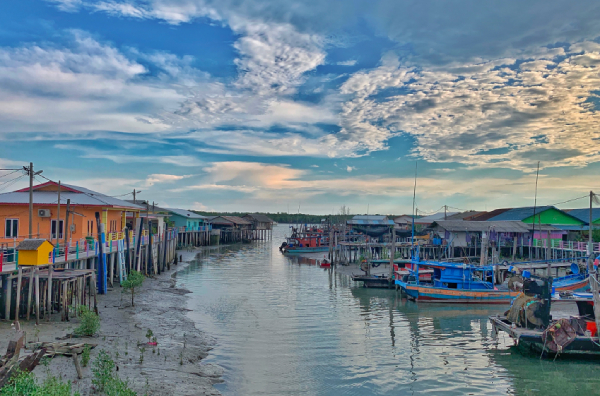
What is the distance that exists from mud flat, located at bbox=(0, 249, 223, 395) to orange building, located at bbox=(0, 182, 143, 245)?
626cm

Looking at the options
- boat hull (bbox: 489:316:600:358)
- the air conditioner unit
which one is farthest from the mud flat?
boat hull (bbox: 489:316:600:358)

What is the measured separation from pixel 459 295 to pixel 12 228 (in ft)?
89.7

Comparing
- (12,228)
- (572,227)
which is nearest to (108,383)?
(12,228)

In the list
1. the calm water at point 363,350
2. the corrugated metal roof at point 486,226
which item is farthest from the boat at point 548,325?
the corrugated metal roof at point 486,226

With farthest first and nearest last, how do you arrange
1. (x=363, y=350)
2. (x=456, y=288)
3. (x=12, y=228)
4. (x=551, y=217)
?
(x=551, y=217) → (x=456, y=288) → (x=12, y=228) → (x=363, y=350)

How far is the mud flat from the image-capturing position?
10.9 m

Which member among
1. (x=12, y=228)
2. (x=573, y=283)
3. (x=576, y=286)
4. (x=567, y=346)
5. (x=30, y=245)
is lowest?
(x=567, y=346)

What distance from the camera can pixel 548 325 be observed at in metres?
15.7

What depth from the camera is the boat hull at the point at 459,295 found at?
26.0m

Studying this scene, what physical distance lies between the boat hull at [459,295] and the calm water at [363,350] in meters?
0.82

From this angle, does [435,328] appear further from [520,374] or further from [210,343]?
[210,343]

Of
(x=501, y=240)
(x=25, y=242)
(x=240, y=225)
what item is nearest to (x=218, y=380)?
(x=25, y=242)

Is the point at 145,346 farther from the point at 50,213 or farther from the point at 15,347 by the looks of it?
the point at 50,213

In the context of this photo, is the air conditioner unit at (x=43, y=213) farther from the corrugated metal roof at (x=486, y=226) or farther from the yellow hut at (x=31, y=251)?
the corrugated metal roof at (x=486, y=226)
